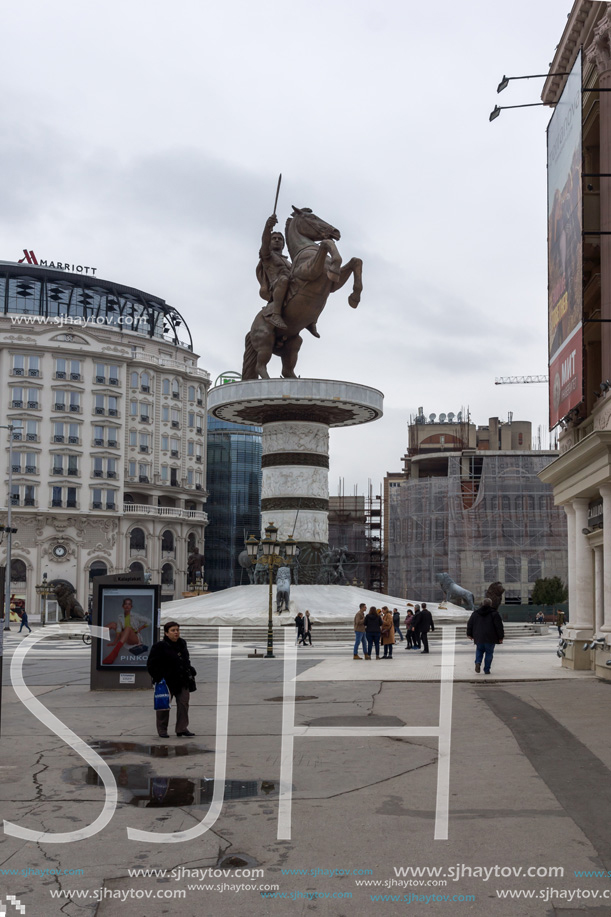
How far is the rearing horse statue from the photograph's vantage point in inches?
1790

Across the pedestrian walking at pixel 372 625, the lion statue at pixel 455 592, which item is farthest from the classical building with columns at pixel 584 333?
the lion statue at pixel 455 592

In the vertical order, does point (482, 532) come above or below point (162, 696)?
above

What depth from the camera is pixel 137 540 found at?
84438mm

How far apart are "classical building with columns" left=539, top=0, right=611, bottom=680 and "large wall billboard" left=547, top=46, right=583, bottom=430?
3cm

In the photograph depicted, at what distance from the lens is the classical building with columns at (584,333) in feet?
67.3

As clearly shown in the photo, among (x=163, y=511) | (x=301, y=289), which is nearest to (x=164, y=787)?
(x=301, y=289)

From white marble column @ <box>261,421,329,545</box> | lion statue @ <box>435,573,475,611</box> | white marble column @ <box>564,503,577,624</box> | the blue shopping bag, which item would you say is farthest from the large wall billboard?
lion statue @ <box>435,573,475,611</box>

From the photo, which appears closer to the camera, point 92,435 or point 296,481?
point 296,481

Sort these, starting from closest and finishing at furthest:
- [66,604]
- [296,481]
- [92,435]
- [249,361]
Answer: [296,481] < [249,361] < [66,604] < [92,435]

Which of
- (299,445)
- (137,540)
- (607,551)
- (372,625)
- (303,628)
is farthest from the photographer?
(137,540)

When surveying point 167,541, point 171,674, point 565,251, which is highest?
point 565,251

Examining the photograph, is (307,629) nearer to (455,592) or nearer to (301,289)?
(455,592)

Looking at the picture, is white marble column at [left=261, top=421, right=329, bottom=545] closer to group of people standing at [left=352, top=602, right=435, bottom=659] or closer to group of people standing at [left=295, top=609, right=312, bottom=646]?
group of people standing at [left=295, top=609, right=312, bottom=646]

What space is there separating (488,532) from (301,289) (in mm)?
29749
